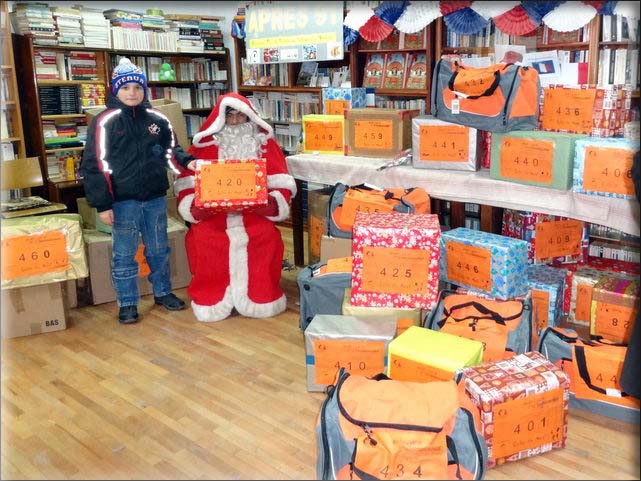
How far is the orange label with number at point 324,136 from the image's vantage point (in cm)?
374

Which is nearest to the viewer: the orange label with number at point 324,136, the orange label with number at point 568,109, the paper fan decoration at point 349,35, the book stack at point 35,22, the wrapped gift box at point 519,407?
the wrapped gift box at point 519,407

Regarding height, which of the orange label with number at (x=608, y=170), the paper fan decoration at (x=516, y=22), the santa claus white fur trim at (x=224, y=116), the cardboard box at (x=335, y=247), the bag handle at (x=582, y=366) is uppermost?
the paper fan decoration at (x=516, y=22)

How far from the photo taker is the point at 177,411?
247 cm

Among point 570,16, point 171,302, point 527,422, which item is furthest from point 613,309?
point 171,302

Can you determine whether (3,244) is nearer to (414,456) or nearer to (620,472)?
(414,456)

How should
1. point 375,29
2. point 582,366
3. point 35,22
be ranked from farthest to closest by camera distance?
point 35,22 < point 375,29 < point 582,366

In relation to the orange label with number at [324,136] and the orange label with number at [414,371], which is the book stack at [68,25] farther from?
the orange label with number at [414,371]

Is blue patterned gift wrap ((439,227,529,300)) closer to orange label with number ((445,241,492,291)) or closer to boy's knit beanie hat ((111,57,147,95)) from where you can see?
orange label with number ((445,241,492,291))

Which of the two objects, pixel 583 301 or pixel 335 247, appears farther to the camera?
pixel 335 247

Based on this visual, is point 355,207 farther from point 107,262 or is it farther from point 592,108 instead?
point 107,262

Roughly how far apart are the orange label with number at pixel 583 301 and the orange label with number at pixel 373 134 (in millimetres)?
1231

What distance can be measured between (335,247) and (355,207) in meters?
0.32

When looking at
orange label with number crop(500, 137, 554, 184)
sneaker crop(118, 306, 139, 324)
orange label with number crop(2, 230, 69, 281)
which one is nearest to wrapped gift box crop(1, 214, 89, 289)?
orange label with number crop(2, 230, 69, 281)

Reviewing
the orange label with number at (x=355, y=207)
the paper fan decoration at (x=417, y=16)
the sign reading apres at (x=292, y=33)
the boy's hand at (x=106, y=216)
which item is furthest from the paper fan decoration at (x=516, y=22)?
the boy's hand at (x=106, y=216)
